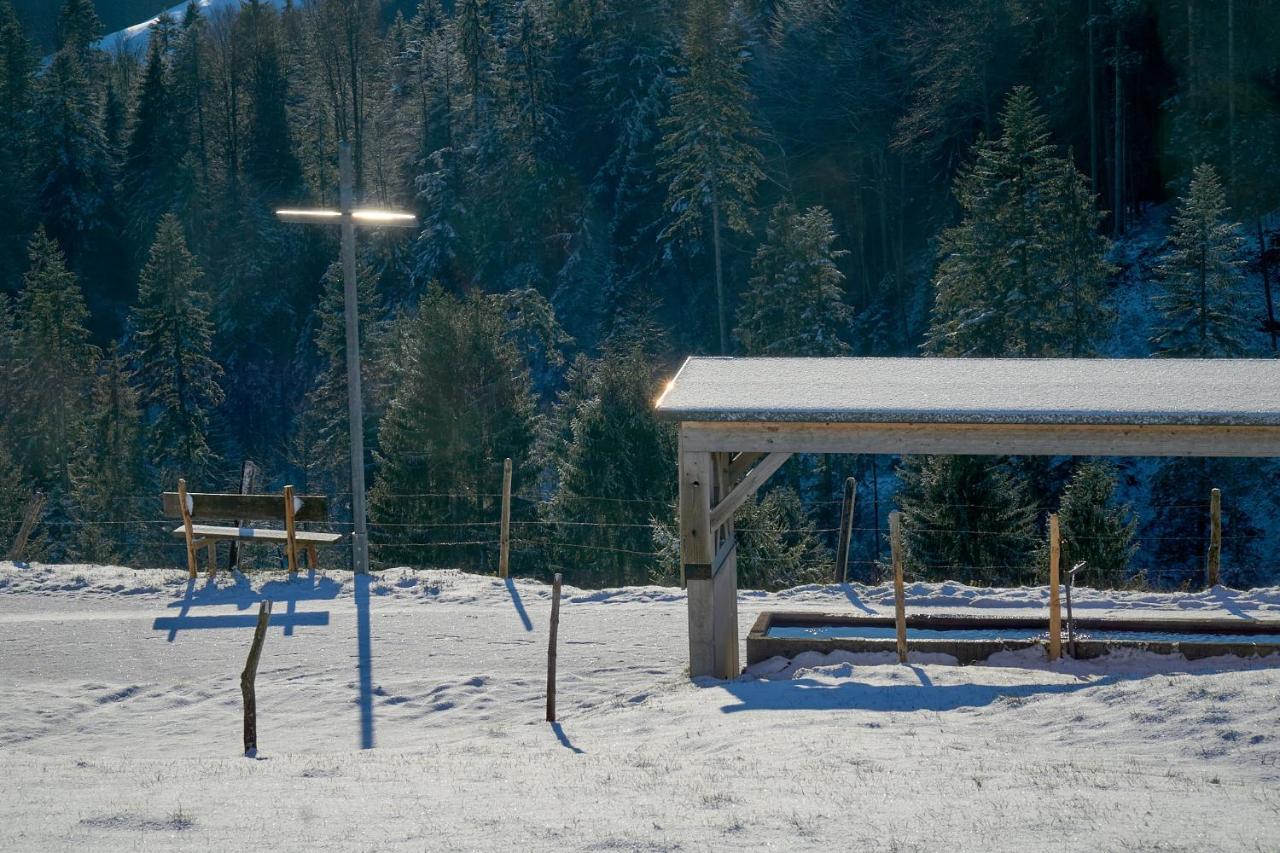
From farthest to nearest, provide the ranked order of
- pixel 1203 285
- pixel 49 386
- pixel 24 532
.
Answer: pixel 49 386 → pixel 1203 285 → pixel 24 532

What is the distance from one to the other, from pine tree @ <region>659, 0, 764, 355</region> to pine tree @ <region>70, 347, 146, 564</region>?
2041cm

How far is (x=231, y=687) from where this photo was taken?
42.1 feet

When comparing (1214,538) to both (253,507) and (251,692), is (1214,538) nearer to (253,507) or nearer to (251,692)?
(251,692)

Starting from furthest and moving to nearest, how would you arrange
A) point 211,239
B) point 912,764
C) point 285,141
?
1. point 285,141
2. point 211,239
3. point 912,764

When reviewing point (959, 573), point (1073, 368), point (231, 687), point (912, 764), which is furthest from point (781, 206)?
point (912, 764)

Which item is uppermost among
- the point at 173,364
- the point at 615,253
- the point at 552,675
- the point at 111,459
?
the point at 615,253

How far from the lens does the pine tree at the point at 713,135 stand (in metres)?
44.3

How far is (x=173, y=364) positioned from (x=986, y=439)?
39.6 metres

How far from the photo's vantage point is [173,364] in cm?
4594

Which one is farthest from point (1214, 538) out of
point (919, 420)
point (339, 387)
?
point (339, 387)

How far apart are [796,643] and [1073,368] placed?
4.20 meters

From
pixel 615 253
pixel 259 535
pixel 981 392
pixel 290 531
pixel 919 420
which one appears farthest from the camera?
pixel 615 253

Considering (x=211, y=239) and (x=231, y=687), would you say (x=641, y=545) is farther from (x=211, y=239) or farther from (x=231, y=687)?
(x=211, y=239)

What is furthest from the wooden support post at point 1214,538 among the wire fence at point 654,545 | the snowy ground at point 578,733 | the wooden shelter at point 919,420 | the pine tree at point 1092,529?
the pine tree at point 1092,529
